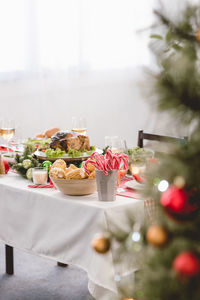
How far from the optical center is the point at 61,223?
1546mm

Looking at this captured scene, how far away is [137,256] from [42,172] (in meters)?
1.00

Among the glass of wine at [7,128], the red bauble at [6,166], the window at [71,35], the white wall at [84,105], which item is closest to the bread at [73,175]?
the red bauble at [6,166]

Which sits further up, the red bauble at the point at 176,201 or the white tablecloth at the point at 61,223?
the red bauble at the point at 176,201

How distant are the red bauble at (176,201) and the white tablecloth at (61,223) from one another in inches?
24.2

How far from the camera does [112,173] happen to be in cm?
150

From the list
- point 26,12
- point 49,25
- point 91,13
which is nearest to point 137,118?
point 91,13

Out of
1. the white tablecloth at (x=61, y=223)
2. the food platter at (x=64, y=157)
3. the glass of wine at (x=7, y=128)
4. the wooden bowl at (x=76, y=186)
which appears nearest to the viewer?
the white tablecloth at (x=61, y=223)

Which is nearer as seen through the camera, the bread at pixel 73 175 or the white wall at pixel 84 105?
the bread at pixel 73 175

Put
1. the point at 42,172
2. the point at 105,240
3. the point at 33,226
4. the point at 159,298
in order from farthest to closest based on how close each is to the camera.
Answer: the point at 42,172, the point at 33,226, the point at 105,240, the point at 159,298

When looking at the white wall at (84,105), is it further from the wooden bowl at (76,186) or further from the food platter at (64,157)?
the wooden bowl at (76,186)

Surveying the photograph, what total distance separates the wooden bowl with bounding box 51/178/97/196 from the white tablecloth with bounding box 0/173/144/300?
0.06ft

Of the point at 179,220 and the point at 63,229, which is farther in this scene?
the point at 63,229

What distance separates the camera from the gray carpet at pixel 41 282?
2.21 m

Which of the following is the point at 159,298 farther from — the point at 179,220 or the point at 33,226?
the point at 33,226
